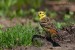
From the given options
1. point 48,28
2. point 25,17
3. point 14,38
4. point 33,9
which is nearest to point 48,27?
point 48,28

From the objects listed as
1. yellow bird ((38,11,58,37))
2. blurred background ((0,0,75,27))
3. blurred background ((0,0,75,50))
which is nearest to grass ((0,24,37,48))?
blurred background ((0,0,75,50))

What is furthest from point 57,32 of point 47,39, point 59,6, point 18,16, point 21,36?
point 59,6

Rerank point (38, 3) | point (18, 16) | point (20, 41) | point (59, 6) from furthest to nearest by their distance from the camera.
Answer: point (59, 6)
point (38, 3)
point (18, 16)
point (20, 41)

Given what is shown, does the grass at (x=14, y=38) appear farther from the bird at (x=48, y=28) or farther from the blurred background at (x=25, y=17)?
the bird at (x=48, y=28)

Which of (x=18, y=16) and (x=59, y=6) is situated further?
(x=59, y=6)

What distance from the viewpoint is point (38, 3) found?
1241 centimetres

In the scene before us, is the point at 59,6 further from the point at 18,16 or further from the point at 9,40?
the point at 9,40

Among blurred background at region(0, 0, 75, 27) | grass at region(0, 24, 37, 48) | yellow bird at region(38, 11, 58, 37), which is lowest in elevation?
blurred background at region(0, 0, 75, 27)

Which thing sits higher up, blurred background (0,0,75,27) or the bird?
the bird

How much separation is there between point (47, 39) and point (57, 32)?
0.69 feet

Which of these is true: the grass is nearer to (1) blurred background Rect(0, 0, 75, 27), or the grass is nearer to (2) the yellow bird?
(2) the yellow bird

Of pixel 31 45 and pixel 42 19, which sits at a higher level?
pixel 42 19

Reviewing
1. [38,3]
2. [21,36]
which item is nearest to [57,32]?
[21,36]

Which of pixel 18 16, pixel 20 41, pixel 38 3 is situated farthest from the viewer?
pixel 38 3
